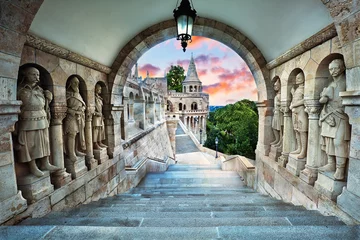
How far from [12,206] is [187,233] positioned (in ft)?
6.33

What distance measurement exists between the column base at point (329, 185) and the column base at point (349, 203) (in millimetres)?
166

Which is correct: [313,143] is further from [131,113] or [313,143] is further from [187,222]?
[131,113]

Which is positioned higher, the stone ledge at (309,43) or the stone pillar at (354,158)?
the stone ledge at (309,43)

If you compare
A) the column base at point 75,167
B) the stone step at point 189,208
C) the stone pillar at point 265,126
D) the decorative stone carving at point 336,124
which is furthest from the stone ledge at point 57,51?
the stone pillar at point 265,126

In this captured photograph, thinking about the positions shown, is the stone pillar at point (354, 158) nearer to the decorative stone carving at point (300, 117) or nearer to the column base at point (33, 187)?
the decorative stone carving at point (300, 117)

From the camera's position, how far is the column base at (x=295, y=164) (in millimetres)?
3042

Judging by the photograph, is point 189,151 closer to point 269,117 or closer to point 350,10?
point 269,117

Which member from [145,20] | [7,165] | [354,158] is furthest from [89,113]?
[354,158]

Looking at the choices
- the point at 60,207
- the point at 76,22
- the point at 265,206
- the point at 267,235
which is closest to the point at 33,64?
the point at 76,22

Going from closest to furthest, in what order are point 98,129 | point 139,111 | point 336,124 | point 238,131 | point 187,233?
point 187,233 → point 336,124 → point 98,129 → point 139,111 → point 238,131

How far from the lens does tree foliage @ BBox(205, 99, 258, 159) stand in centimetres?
2075

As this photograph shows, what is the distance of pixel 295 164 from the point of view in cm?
313

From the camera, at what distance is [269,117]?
14.1ft

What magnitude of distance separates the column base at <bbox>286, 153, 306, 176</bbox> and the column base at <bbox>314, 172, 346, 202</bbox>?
46cm
